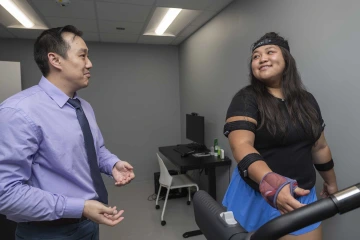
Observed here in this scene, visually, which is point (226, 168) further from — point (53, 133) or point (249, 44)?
point (53, 133)

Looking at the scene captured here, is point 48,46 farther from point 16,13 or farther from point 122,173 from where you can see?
point 16,13

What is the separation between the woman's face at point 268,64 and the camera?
110cm

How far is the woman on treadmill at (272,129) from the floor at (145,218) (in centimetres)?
174

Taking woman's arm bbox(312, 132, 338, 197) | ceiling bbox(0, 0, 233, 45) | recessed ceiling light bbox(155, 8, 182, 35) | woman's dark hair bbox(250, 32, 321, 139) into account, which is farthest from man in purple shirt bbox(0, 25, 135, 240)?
recessed ceiling light bbox(155, 8, 182, 35)

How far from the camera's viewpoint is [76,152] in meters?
1.01

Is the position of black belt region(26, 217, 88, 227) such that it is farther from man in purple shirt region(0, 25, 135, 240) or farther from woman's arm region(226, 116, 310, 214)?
woman's arm region(226, 116, 310, 214)

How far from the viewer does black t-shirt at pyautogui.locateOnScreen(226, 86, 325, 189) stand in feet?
3.41

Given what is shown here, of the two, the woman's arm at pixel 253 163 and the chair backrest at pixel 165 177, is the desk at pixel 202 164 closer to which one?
the chair backrest at pixel 165 177

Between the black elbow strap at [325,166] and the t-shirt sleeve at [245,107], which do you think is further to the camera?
the black elbow strap at [325,166]

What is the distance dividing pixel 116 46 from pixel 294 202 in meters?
4.25

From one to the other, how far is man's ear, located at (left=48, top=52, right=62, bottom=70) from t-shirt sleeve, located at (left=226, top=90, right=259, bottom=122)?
2.67 feet

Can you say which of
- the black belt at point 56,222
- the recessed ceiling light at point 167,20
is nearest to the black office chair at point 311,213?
the black belt at point 56,222

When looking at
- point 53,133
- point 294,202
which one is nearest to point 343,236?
point 294,202

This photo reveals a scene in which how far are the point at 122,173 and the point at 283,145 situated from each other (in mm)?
841
